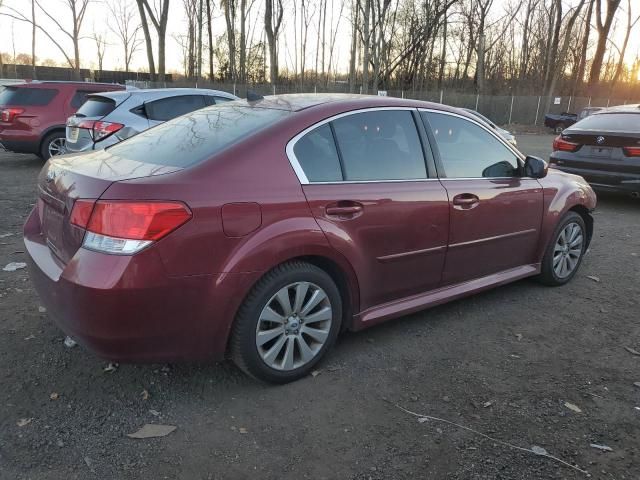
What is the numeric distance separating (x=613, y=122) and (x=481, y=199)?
575cm

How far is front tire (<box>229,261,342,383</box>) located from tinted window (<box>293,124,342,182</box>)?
1.73 ft

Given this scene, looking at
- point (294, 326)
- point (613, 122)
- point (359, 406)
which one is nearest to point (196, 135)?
point (294, 326)

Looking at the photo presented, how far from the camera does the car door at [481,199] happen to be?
3.79 m

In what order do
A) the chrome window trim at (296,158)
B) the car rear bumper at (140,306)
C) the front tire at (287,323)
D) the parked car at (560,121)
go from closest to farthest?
the car rear bumper at (140,306), the front tire at (287,323), the chrome window trim at (296,158), the parked car at (560,121)

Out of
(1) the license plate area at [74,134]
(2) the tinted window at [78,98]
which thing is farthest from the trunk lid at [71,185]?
(2) the tinted window at [78,98]

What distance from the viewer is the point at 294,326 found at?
307 cm

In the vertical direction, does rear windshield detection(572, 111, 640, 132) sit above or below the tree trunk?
below

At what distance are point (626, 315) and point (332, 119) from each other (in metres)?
2.92

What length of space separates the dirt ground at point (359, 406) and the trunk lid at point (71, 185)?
82cm

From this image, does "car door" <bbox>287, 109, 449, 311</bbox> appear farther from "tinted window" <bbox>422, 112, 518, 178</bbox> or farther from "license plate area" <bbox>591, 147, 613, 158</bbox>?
"license plate area" <bbox>591, 147, 613, 158</bbox>

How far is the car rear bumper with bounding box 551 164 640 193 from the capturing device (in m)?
7.81

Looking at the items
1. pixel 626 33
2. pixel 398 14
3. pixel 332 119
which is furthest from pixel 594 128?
pixel 626 33

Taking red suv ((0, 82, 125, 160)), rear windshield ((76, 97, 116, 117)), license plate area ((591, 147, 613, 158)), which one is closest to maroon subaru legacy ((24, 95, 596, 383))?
license plate area ((591, 147, 613, 158))

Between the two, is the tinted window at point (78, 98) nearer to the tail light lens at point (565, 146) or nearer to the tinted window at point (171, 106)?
the tinted window at point (171, 106)
